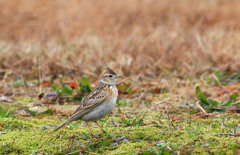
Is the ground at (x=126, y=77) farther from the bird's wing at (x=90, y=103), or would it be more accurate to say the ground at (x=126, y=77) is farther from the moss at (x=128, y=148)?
the bird's wing at (x=90, y=103)

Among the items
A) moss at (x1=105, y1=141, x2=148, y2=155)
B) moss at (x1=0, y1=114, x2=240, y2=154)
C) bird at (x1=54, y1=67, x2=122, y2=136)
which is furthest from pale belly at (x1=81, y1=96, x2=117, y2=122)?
moss at (x1=105, y1=141, x2=148, y2=155)

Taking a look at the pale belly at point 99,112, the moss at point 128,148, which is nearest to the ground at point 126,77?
the moss at point 128,148

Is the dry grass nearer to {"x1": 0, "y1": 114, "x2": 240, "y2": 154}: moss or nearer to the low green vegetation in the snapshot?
the low green vegetation

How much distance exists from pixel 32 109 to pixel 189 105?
2645 mm

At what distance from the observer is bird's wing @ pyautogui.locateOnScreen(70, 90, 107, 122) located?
17.1 feet

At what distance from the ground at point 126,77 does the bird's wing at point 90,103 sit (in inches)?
9.1

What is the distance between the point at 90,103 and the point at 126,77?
3.40 m

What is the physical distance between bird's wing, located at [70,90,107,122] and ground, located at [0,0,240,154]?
23 centimetres

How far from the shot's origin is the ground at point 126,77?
4.66 m

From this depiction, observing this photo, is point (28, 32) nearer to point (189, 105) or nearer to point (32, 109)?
point (32, 109)

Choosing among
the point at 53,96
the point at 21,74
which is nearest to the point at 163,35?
the point at 21,74

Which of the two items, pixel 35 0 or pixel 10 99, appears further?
pixel 35 0

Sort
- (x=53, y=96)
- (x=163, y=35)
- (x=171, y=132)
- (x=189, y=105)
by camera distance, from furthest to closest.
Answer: (x=163, y=35) < (x=53, y=96) < (x=189, y=105) < (x=171, y=132)

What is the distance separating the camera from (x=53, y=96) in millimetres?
7230
